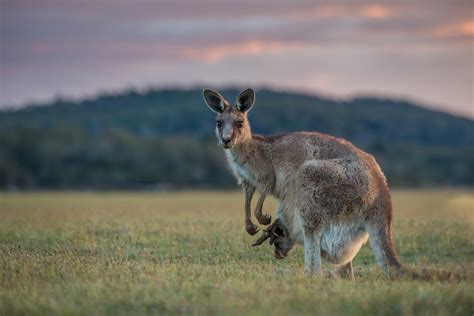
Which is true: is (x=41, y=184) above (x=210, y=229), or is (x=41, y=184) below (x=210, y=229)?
below

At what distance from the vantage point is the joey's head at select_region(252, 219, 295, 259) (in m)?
12.6

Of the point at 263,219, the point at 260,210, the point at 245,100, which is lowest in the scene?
the point at 263,219

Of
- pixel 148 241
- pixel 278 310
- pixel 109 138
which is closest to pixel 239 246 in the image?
pixel 148 241

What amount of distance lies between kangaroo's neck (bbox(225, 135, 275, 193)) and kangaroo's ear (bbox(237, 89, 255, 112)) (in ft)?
1.83

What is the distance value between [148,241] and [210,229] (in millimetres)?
2510

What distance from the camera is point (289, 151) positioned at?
12500mm

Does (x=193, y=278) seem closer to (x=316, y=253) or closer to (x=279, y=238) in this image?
(x=316, y=253)

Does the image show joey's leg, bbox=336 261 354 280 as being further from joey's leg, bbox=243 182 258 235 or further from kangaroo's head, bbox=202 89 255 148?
kangaroo's head, bbox=202 89 255 148

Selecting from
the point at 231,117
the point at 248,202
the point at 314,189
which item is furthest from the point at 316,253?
the point at 231,117

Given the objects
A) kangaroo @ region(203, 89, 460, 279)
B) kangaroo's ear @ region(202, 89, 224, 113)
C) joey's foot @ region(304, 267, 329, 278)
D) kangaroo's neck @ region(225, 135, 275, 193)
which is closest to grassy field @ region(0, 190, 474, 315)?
joey's foot @ region(304, 267, 329, 278)

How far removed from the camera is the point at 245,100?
508 inches

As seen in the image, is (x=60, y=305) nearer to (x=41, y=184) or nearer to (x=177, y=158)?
(x=41, y=184)

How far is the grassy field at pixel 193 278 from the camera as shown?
9.06 metres

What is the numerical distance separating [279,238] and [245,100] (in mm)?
2516
